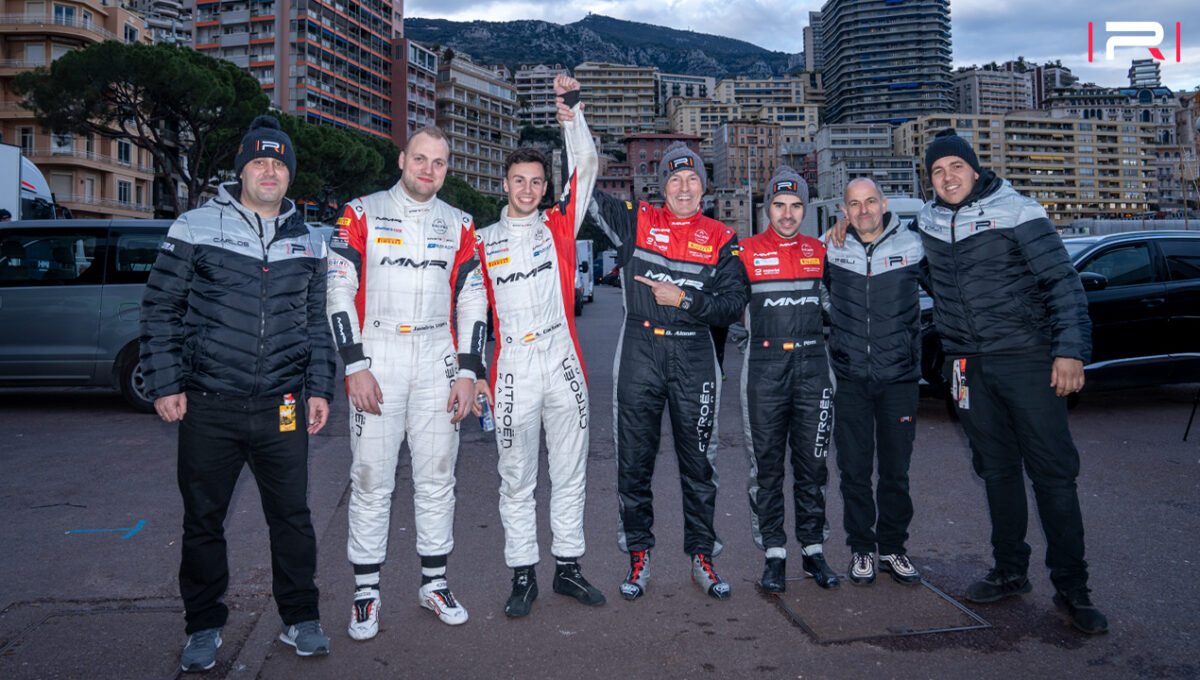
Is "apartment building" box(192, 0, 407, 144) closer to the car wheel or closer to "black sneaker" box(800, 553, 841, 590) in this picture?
the car wheel

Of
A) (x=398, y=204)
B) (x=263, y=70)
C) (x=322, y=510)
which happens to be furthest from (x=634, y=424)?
(x=263, y=70)

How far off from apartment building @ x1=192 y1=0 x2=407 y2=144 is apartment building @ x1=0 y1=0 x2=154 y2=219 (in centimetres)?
2539

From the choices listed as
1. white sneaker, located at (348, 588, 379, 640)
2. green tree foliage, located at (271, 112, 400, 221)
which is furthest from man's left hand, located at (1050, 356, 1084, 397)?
green tree foliage, located at (271, 112, 400, 221)

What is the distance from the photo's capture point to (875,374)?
445 cm

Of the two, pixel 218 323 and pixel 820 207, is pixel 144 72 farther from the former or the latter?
pixel 218 323

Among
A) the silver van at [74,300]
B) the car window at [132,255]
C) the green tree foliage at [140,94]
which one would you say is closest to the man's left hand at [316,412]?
the silver van at [74,300]

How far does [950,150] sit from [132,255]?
344 inches

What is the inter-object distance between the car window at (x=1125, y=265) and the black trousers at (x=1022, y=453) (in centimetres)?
600

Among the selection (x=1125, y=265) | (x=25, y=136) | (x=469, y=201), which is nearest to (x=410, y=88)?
(x=469, y=201)

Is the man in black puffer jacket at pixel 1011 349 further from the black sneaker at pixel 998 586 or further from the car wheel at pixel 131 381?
the car wheel at pixel 131 381

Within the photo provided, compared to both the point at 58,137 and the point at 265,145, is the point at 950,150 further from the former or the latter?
the point at 58,137

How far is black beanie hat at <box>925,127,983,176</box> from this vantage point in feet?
14.2

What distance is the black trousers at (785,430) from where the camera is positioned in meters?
4.43

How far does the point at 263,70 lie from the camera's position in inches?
3637
